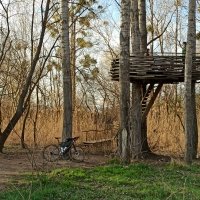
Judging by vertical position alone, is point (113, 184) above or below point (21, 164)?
below

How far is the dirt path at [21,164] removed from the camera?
457 inches

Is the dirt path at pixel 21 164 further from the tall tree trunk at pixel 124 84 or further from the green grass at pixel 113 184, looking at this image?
the tall tree trunk at pixel 124 84

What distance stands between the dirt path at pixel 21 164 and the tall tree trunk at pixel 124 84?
1506mm

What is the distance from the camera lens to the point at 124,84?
13.5 m

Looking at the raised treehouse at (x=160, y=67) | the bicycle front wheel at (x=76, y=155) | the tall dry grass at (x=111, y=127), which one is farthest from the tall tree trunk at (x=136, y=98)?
the tall dry grass at (x=111, y=127)

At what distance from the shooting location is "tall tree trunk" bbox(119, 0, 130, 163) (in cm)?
1341

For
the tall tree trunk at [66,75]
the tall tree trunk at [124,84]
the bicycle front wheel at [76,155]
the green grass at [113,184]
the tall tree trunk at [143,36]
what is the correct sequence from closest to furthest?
1. the green grass at [113,184]
2. the tall tree trunk at [124,84]
3. the bicycle front wheel at [76,155]
4. the tall tree trunk at [66,75]
5. the tall tree trunk at [143,36]

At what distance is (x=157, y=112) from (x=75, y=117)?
3701 mm

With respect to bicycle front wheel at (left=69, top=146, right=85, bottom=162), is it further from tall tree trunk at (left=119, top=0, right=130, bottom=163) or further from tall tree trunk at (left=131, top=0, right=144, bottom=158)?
tall tree trunk at (left=119, top=0, right=130, bottom=163)

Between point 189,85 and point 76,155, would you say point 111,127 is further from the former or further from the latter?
point 189,85

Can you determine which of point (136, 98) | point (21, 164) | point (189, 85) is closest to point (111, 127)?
point (136, 98)

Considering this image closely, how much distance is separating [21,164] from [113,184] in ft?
17.0

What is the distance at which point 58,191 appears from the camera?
355 inches

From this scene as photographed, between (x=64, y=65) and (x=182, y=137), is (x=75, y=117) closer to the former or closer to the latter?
(x=182, y=137)
